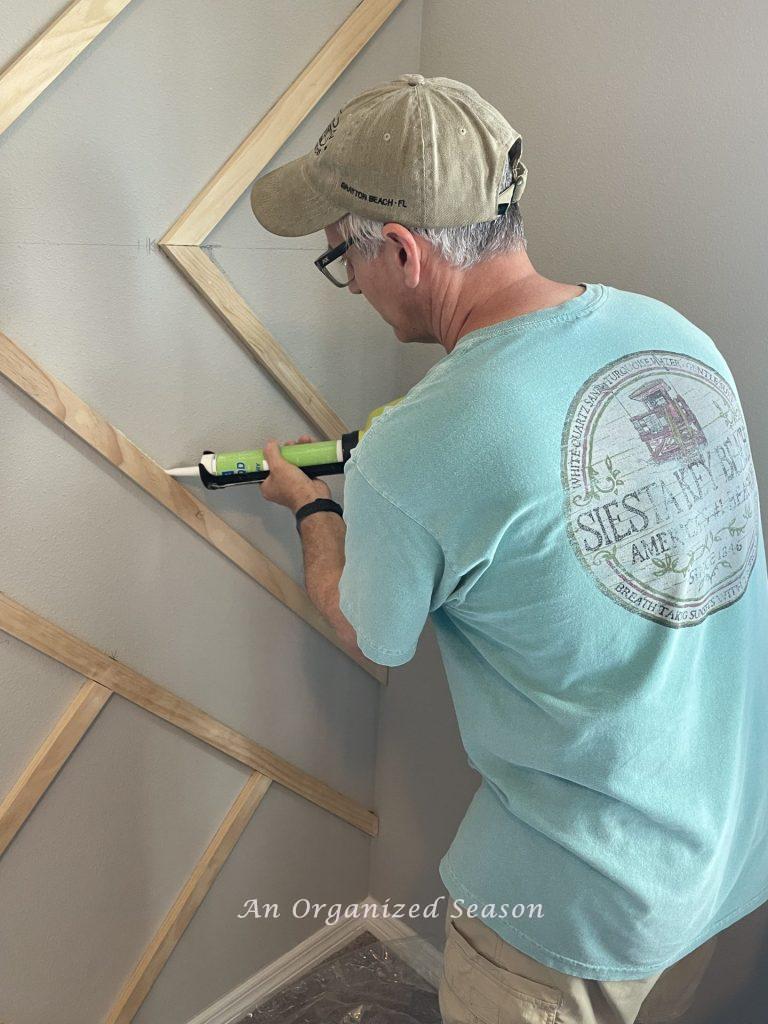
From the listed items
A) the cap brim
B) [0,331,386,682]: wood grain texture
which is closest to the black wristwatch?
[0,331,386,682]: wood grain texture

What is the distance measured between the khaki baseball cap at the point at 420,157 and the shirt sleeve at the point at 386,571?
1.04 ft

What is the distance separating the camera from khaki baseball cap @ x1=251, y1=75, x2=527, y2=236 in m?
0.94

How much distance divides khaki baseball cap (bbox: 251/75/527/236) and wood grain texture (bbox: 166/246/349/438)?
1.30 ft

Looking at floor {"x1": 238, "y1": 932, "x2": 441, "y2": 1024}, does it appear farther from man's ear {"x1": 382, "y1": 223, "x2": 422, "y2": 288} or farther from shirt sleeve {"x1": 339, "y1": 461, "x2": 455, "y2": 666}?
man's ear {"x1": 382, "y1": 223, "x2": 422, "y2": 288}

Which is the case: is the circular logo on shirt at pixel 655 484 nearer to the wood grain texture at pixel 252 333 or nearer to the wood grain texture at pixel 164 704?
the wood grain texture at pixel 252 333

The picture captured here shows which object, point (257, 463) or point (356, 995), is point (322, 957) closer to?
point (356, 995)

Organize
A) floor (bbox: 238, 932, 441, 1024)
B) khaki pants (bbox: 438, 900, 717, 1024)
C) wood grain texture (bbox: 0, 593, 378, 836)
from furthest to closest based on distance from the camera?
floor (bbox: 238, 932, 441, 1024) < wood grain texture (bbox: 0, 593, 378, 836) < khaki pants (bbox: 438, 900, 717, 1024)

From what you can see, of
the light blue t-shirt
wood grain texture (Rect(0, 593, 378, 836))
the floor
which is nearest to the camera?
the light blue t-shirt

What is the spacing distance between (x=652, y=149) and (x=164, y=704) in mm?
1310

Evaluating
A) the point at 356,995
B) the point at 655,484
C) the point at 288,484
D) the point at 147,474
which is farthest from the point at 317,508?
the point at 356,995

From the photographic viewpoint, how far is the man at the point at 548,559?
899 millimetres

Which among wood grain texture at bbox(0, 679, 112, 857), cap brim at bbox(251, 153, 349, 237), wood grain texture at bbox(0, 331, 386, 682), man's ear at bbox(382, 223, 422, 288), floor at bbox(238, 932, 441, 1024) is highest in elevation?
cap brim at bbox(251, 153, 349, 237)

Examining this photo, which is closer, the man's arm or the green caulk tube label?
the man's arm

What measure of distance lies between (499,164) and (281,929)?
1.80 meters
